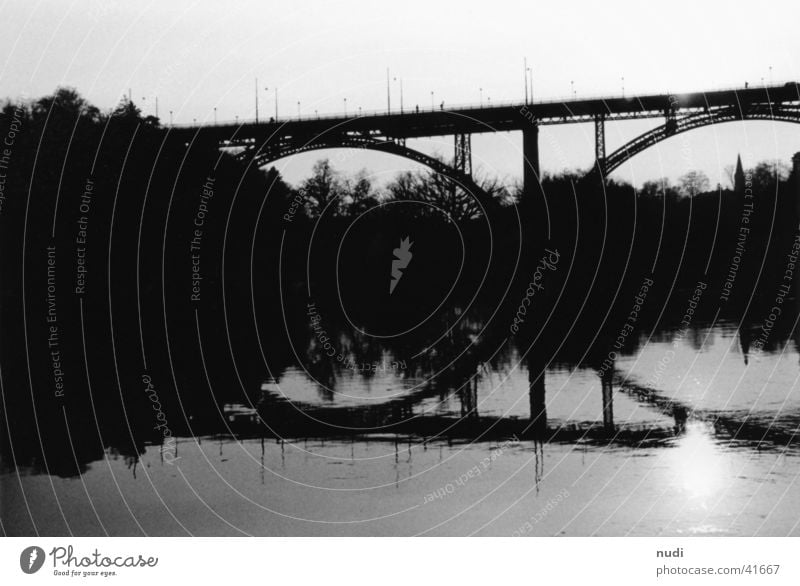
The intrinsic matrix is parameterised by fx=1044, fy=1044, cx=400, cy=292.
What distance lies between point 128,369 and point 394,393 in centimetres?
595

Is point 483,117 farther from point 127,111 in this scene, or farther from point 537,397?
point 537,397

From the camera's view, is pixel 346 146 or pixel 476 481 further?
pixel 346 146

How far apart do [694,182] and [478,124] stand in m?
21.4

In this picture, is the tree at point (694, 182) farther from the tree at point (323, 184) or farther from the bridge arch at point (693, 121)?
the tree at point (323, 184)

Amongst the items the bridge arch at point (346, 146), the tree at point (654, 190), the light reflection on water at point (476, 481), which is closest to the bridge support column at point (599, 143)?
the bridge arch at point (346, 146)

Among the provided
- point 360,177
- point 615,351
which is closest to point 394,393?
point 615,351

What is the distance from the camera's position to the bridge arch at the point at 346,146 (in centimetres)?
2477

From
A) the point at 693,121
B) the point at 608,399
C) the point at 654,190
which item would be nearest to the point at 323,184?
the point at 693,121

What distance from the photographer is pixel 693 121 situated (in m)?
24.7

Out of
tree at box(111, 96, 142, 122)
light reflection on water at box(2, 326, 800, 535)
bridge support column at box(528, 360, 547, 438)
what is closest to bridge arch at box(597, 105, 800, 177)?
bridge support column at box(528, 360, 547, 438)

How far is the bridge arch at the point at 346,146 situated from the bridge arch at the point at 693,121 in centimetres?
399

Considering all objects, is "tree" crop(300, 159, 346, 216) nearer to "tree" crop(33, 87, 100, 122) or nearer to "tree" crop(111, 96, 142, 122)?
"tree" crop(111, 96, 142, 122)

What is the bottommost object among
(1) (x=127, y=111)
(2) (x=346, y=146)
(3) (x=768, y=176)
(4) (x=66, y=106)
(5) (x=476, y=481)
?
(5) (x=476, y=481)

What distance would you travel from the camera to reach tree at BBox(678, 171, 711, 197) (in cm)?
4303
